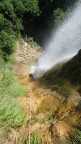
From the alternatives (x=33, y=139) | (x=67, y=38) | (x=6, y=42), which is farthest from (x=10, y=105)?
(x=67, y=38)

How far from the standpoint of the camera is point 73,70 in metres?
12.3

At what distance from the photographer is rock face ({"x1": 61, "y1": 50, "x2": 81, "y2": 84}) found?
1158 centimetres

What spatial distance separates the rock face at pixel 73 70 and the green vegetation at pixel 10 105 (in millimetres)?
2041

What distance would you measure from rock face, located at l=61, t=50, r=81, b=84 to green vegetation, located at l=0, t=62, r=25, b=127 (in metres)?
2.04

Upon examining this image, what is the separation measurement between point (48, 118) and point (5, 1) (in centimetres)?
1138

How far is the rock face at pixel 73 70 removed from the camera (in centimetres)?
1158

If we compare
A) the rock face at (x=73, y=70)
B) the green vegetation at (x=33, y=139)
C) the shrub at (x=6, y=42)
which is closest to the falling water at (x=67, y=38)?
the shrub at (x=6, y=42)

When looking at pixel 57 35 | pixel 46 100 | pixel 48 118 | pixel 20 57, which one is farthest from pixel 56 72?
pixel 57 35

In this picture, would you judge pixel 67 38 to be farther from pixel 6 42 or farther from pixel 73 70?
pixel 73 70

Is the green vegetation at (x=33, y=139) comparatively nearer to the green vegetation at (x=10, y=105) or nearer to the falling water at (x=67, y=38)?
the green vegetation at (x=10, y=105)

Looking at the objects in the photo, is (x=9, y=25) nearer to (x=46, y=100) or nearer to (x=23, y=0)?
(x=23, y=0)

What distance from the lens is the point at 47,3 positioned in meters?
21.8

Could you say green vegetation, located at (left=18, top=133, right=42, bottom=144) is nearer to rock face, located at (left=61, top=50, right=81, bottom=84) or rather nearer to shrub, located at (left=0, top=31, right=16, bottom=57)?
rock face, located at (left=61, top=50, right=81, bottom=84)

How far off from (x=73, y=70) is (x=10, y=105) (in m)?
4.18
